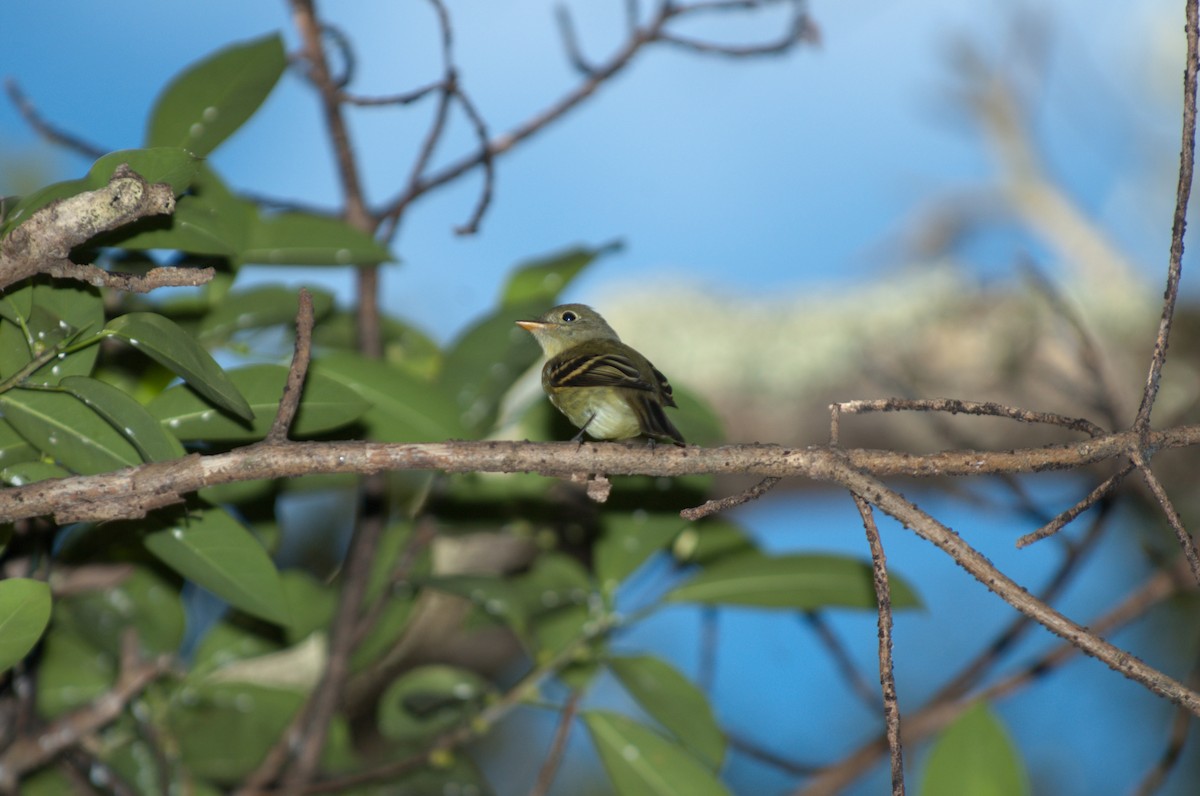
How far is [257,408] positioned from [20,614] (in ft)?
1.22

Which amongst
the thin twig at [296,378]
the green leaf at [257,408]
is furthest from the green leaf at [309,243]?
the thin twig at [296,378]

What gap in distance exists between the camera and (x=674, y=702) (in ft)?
6.04

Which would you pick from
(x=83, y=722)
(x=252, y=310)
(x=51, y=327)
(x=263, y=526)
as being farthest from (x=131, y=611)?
(x=51, y=327)

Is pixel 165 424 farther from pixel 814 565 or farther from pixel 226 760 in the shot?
pixel 814 565

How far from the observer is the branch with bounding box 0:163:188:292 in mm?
1127

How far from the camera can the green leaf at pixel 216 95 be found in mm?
1587

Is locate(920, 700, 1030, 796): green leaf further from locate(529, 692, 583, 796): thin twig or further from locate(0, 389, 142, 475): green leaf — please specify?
locate(0, 389, 142, 475): green leaf

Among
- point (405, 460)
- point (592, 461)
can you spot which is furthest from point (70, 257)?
point (592, 461)

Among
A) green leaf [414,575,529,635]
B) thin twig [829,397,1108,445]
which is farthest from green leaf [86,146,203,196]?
green leaf [414,575,529,635]

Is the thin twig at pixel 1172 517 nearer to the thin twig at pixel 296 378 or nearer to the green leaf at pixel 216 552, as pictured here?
the thin twig at pixel 296 378

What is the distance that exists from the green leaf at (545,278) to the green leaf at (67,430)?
114 centimetres

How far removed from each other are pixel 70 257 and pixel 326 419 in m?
0.36

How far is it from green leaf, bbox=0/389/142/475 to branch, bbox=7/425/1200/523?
119 mm

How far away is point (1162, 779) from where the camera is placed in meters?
2.06
